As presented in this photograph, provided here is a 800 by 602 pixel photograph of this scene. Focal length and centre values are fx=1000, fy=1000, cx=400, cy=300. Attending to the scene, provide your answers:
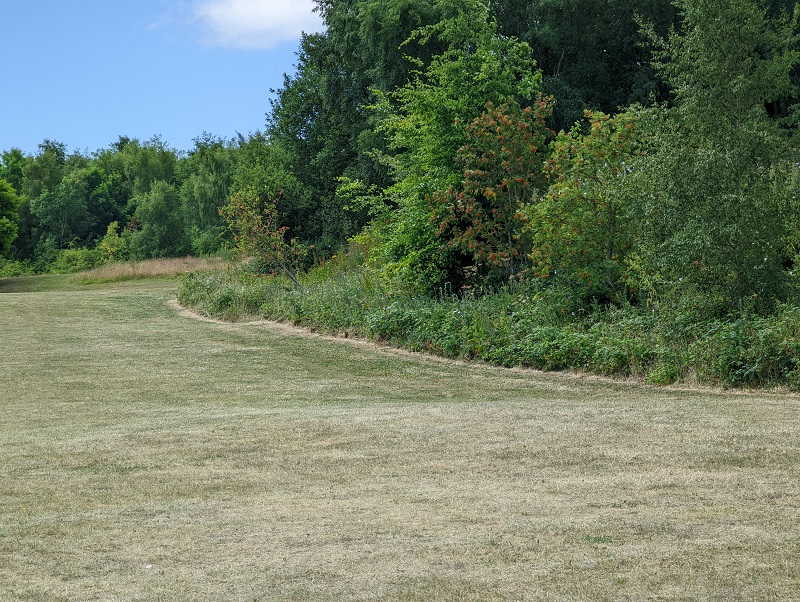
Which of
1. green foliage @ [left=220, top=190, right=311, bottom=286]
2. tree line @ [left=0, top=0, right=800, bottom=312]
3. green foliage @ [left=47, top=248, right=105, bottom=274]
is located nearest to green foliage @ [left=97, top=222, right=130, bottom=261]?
green foliage @ [left=47, top=248, right=105, bottom=274]

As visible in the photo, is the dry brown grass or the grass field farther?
the dry brown grass

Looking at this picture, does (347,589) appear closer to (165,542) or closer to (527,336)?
(165,542)

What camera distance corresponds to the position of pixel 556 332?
46.0 ft

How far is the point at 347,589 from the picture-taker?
4.83 m

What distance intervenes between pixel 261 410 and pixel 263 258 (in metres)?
14.9

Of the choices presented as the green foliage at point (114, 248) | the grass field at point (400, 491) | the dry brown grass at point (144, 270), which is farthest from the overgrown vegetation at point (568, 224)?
the green foliage at point (114, 248)

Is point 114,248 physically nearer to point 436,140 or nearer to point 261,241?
point 261,241

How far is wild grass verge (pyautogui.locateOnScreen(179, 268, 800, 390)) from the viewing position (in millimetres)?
11625

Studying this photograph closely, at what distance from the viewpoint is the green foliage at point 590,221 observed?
1488 centimetres

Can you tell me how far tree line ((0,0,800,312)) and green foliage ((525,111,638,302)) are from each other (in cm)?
3

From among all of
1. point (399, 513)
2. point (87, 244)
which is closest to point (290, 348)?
point (399, 513)

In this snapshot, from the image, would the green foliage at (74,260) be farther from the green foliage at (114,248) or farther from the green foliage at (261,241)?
the green foliage at (261,241)

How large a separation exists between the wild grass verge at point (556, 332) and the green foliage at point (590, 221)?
507 millimetres

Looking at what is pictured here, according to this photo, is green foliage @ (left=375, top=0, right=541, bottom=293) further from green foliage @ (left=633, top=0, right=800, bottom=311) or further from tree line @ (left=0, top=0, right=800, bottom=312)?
green foliage @ (left=633, top=0, right=800, bottom=311)
